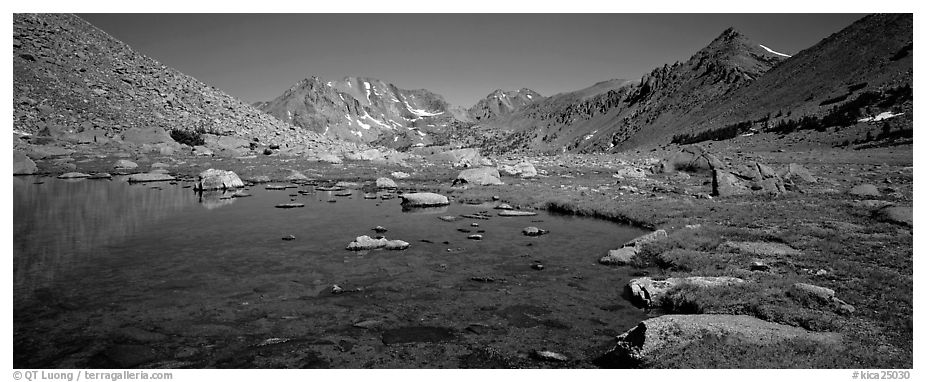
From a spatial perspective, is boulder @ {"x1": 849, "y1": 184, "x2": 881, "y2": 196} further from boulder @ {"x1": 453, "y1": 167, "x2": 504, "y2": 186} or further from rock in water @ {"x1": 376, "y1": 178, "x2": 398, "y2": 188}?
rock in water @ {"x1": 376, "y1": 178, "x2": 398, "y2": 188}

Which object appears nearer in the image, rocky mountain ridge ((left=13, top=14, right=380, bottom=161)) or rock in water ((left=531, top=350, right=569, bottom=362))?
rock in water ((left=531, top=350, right=569, bottom=362))

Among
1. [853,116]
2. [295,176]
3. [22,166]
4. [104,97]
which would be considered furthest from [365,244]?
[104,97]

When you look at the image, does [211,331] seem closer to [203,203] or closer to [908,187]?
[203,203]

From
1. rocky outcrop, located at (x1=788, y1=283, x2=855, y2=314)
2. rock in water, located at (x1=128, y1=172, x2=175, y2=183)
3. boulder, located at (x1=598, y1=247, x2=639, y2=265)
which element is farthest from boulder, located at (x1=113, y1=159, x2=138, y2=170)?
rocky outcrop, located at (x1=788, y1=283, x2=855, y2=314)

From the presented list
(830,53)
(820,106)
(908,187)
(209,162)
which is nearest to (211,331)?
(908,187)

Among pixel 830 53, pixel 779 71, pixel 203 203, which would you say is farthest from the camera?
pixel 779 71
